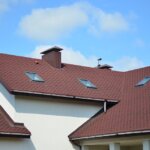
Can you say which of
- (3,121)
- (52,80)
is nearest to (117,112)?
(52,80)

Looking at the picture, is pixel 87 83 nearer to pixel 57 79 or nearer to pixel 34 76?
pixel 57 79

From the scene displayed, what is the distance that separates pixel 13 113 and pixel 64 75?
4.97m

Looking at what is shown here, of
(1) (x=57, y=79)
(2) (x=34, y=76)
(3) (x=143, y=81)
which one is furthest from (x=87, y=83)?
(2) (x=34, y=76)

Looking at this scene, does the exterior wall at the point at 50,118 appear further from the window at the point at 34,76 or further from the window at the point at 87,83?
the window at the point at 87,83

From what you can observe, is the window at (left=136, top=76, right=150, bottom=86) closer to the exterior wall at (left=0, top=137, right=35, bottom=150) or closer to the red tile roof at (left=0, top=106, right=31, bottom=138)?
the exterior wall at (left=0, top=137, right=35, bottom=150)

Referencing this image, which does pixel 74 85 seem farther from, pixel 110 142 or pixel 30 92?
pixel 110 142

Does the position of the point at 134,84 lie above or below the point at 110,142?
above

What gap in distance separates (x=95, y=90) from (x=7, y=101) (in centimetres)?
539

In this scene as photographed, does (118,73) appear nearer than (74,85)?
No

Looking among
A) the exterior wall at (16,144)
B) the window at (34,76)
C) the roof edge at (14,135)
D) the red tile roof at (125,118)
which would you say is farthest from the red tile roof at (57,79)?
the exterior wall at (16,144)

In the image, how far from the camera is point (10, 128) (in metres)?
17.3

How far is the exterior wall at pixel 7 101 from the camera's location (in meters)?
18.6

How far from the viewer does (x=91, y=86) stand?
73.5ft

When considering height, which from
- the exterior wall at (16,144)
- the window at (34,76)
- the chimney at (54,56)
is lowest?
the exterior wall at (16,144)
